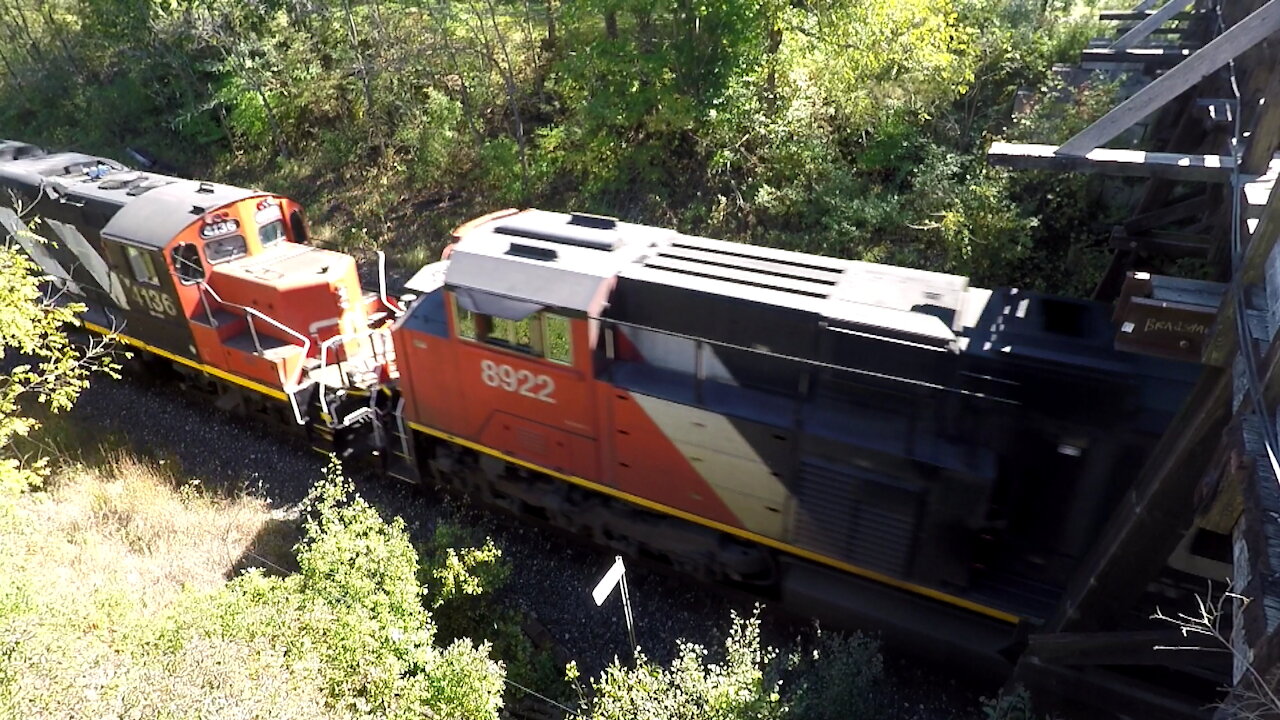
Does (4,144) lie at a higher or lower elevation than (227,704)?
higher

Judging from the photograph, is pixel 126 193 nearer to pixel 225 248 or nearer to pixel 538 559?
pixel 225 248

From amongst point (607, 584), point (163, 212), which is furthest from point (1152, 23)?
point (163, 212)

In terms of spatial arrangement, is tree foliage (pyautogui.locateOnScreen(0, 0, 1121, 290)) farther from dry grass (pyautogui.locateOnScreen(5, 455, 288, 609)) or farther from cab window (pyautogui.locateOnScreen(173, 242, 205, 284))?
dry grass (pyautogui.locateOnScreen(5, 455, 288, 609))

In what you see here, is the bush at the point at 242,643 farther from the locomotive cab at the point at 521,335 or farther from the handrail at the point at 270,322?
the handrail at the point at 270,322

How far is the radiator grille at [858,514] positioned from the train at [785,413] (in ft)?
0.07

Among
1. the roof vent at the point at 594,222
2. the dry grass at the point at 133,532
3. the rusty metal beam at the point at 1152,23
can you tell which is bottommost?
the dry grass at the point at 133,532

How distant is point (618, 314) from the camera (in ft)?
22.9

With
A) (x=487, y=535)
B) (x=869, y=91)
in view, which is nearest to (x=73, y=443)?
(x=487, y=535)

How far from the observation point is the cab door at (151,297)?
32.2 feet

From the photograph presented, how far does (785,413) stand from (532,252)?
294cm

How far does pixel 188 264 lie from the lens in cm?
975

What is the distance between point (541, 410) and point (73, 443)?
26.3 ft

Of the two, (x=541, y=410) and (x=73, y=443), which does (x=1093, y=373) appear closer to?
(x=541, y=410)

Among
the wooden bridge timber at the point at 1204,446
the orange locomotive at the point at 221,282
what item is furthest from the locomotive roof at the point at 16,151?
the wooden bridge timber at the point at 1204,446
